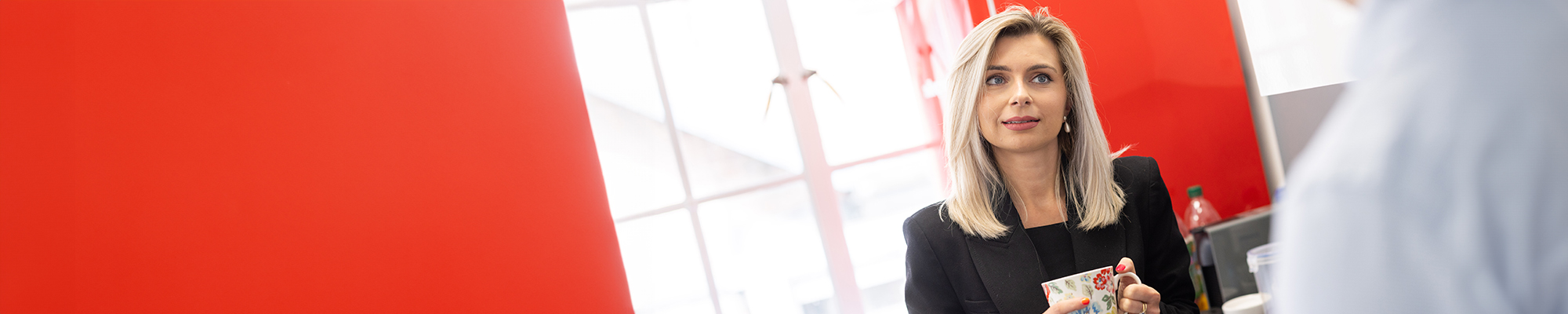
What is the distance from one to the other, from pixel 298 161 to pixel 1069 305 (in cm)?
147

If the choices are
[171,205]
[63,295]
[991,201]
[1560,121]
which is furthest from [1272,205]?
[63,295]

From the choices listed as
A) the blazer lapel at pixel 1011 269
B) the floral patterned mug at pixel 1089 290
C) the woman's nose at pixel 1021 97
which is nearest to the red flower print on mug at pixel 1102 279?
the floral patterned mug at pixel 1089 290

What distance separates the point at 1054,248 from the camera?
1354mm

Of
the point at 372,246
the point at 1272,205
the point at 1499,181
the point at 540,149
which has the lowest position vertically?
the point at 1272,205

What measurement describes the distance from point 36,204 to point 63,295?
0.56 ft

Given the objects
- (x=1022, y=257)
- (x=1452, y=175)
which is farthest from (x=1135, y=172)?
(x=1452, y=175)

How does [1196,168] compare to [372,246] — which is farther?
[1196,168]

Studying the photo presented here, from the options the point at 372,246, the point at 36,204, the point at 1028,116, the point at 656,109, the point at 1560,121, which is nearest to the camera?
the point at 1560,121

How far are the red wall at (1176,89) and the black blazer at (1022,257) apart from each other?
0.63 metres

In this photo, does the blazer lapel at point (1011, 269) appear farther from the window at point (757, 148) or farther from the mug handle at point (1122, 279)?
the window at point (757, 148)

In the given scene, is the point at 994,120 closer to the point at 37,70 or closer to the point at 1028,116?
the point at 1028,116

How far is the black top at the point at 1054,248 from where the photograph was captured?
4.42 ft

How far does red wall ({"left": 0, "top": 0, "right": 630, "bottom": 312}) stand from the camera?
150 cm

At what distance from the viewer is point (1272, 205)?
81.4 inches
